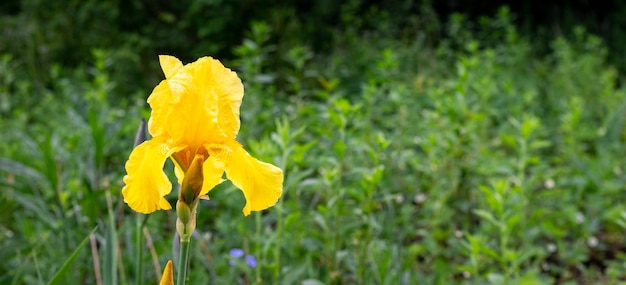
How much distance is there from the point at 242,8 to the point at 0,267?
3441 millimetres

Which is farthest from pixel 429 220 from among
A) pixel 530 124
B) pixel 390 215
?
pixel 390 215

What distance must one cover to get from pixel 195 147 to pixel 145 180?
70 mm

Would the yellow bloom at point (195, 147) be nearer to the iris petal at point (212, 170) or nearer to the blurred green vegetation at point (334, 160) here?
the iris petal at point (212, 170)

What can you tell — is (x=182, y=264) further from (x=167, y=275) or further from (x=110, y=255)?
(x=110, y=255)

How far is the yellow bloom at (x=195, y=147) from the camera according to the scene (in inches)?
29.4

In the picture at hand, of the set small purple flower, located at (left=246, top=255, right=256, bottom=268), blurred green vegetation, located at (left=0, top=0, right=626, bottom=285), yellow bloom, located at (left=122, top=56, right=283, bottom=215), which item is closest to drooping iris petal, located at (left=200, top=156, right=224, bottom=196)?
yellow bloom, located at (left=122, top=56, right=283, bottom=215)

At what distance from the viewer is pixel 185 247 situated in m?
0.76

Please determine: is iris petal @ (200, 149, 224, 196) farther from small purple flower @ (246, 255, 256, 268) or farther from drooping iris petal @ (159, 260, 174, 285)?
small purple flower @ (246, 255, 256, 268)

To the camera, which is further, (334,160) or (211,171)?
(334,160)

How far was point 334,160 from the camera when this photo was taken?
5.91ft

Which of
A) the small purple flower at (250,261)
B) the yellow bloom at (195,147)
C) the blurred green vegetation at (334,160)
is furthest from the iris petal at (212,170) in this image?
the small purple flower at (250,261)

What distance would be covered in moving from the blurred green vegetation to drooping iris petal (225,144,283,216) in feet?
1.51

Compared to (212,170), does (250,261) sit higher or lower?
lower

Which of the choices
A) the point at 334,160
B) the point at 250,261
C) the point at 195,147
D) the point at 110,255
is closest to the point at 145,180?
the point at 195,147
